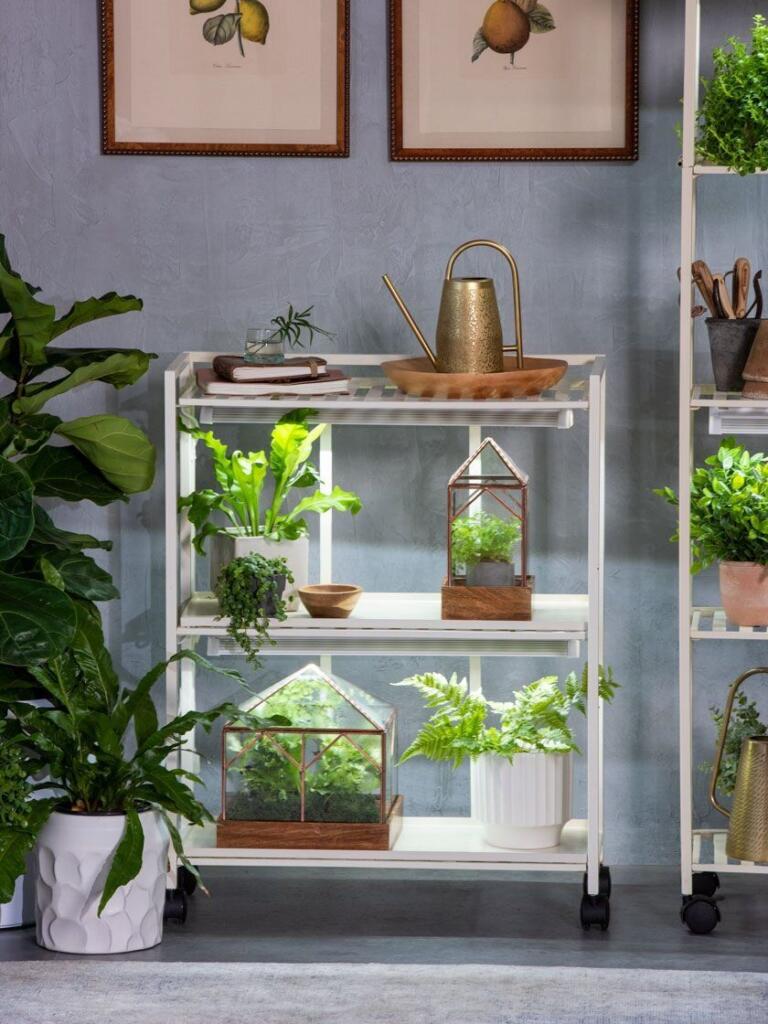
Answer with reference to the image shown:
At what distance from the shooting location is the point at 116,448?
10.8 ft

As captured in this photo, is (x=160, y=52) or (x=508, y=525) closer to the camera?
(x=508, y=525)

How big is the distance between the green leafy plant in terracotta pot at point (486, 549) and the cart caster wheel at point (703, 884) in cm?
74

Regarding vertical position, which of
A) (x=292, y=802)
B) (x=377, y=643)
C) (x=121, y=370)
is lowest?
(x=292, y=802)

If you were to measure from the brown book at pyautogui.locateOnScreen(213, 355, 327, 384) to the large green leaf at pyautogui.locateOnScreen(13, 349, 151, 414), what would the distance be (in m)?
0.17

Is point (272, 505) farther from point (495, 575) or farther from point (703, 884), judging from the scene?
point (703, 884)

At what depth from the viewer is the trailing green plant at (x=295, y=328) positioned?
341cm

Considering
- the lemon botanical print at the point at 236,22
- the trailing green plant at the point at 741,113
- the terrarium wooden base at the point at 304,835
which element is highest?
the lemon botanical print at the point at 236,22

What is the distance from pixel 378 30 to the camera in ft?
11.9

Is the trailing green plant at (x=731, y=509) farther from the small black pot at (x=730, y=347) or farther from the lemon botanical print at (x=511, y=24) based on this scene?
the lemon botanical print at (x=511, y=24)

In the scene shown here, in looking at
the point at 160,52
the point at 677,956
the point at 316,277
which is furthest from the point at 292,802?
the point at 160,52

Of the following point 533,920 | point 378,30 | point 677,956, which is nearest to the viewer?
point 677,956

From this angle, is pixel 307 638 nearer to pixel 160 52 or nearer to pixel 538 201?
pixel 538 201

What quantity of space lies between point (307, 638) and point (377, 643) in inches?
6.2

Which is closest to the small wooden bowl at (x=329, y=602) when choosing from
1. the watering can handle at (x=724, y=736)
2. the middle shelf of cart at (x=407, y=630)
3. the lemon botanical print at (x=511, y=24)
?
the middle shelf of cart at (x=407, y=630)
